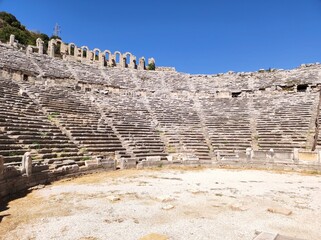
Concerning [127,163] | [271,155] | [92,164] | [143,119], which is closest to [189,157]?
[127,163]

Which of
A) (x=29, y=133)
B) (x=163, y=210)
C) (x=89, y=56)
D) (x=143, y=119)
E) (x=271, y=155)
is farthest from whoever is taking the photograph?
(x=89, y=56)

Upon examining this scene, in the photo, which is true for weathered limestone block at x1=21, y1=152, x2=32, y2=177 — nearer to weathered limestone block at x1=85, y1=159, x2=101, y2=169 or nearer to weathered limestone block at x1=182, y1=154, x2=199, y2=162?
weathered limestone block at x1=85, y1=159, x2=101, y2=169

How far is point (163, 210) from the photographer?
8.11 meters

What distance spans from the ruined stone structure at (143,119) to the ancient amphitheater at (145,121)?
0.07 m

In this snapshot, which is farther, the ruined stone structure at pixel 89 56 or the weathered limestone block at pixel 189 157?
the ruined stone structure at pixel 89 56

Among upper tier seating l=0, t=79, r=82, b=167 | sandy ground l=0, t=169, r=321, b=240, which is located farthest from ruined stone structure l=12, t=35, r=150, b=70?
sandy ground l=0, t=169, r=321, b=240

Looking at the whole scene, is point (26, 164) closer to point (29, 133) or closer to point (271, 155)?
point (29, 133)

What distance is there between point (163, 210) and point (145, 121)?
1724 centimetres

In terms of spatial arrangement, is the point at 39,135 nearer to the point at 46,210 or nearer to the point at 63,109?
the point at 63,109

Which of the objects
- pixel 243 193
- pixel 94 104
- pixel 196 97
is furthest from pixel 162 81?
pixel 243 193

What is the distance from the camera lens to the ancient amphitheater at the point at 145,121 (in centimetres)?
1502

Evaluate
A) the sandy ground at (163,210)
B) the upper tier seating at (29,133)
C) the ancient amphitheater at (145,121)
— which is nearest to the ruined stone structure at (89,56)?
the ancient amphitheater at (145,121)

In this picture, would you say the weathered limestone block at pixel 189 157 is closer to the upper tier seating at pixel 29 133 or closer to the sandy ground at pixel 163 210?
the sandy ground at pixel 163 210

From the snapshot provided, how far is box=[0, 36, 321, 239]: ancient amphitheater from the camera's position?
15016 millimetres
